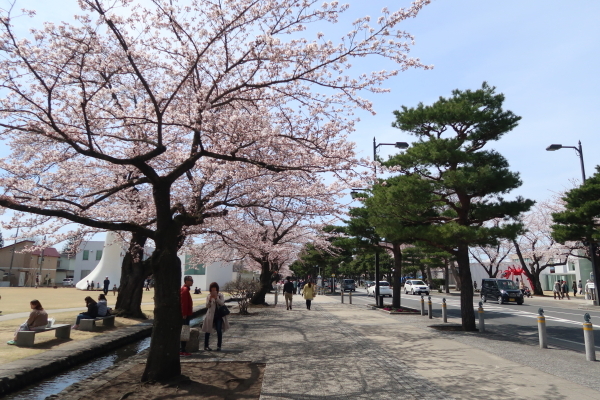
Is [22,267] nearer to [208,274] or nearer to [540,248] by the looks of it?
[208,274]

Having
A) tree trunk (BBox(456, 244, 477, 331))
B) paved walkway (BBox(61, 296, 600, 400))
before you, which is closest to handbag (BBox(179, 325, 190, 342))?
paved walkway (BBox(61, 296, 600, 400))

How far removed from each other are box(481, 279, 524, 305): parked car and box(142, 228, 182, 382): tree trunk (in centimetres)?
2635

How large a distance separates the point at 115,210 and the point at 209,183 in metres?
4.84

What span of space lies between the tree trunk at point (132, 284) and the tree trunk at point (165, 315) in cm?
1028

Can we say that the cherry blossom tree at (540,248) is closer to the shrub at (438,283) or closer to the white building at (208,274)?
the shrub at (438,283)

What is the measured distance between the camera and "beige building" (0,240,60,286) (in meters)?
55.7

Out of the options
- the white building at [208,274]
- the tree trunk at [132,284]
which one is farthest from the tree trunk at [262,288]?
the white building at [208,274]

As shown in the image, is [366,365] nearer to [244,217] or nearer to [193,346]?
[193,346]

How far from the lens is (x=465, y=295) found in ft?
44.9

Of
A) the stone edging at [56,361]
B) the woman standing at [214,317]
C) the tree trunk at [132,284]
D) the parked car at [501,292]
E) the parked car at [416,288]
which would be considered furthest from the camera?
the parked car at [416,288]

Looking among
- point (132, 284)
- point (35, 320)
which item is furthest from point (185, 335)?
point (132, 284)

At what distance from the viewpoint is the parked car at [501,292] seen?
88.8 feet

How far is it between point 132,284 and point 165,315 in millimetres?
11148

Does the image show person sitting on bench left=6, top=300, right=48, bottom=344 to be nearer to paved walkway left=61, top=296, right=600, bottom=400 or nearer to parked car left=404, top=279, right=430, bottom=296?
paved walkway left=61, top=296, right=600, bottom=400
